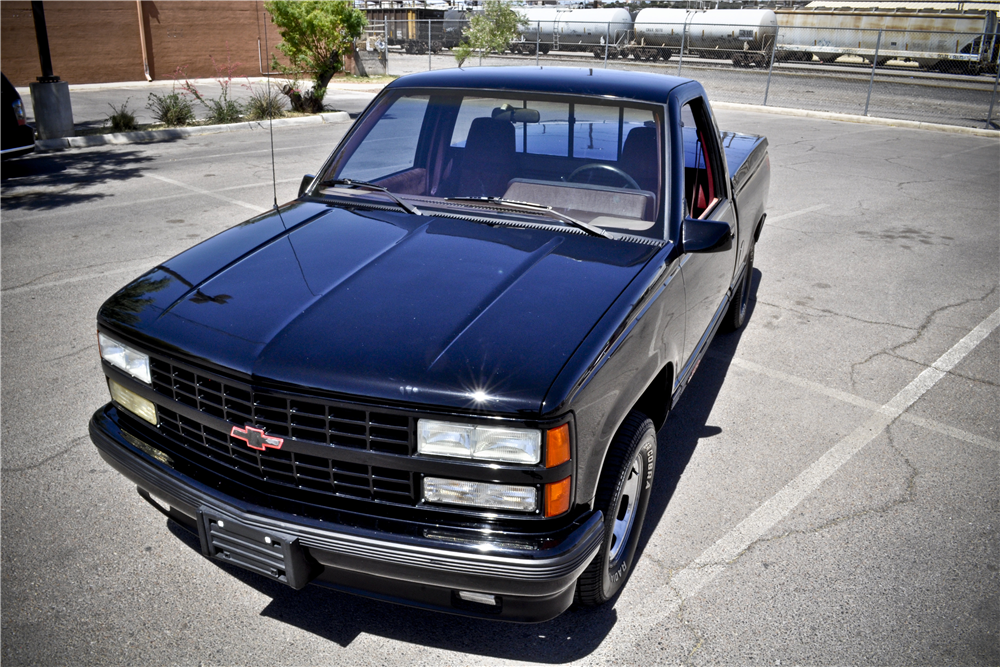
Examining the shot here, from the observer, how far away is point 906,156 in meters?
14.2

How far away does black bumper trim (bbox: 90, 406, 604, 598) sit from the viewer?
2174mm

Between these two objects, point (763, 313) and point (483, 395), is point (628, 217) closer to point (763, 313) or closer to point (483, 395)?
point (483, 395)

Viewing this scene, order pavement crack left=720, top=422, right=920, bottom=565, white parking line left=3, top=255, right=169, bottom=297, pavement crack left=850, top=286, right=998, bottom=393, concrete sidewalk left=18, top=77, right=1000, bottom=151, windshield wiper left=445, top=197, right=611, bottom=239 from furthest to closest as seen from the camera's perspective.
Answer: concrete sidewalk left=18, top=77, right=1000, bottom=151 < white parking line left=3, top=255, right=169, bottom=297 < pavement crack left=850, top=286, right=998, bottom=393 < pavement crack left=720, top=422, right=920, bottom=565 < windshield wiper left=445, top=197, right=611, bottom=239

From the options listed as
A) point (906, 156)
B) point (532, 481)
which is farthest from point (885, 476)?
point (906, 156)

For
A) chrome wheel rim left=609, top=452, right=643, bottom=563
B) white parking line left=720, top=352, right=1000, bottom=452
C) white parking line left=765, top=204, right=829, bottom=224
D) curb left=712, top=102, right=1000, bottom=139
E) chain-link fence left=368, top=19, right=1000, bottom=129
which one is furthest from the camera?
chain-link fence left=368, top=19, right=1000, bottom=129

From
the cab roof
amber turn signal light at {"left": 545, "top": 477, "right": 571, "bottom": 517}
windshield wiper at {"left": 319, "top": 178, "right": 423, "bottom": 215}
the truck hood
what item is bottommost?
amber turn signal light at {"left": 545, "top": 477, "right": 571, "bottom": 517}

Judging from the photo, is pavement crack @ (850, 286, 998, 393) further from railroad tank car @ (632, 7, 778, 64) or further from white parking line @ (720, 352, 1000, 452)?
railroad tank car @ (632, 7, 778, 64)

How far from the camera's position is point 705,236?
10.2ft

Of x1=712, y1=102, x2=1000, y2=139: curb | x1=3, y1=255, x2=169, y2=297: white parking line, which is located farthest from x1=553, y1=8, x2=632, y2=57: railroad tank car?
x1=3, y1=255, x2=169, y2=297: white parking line

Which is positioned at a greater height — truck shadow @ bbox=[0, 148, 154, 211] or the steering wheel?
the steering wheel

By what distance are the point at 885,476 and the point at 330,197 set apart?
316cm

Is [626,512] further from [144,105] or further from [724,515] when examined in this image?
[144,105]

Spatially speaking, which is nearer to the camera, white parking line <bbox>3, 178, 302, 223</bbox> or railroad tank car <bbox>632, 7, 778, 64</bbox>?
white parking line <bbox>3, 178, 302, 223</bbox>

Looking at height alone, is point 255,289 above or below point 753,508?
above
